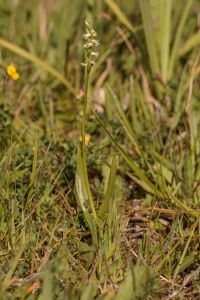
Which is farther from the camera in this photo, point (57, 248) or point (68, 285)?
point (57, 248)

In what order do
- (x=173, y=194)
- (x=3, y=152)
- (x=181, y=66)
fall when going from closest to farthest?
(x=173, y=194), (x=3, y=152), (x=181, y=66)

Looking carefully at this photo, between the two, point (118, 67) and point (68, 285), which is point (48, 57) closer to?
point (118, 67)

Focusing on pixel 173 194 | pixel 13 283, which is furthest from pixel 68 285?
pixel 173 194

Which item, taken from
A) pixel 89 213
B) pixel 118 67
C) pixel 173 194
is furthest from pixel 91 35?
pixel 118 67

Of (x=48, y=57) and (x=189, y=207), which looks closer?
(x=189, y=207)

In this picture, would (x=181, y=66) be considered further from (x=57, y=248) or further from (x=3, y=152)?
(x=57, y=248)

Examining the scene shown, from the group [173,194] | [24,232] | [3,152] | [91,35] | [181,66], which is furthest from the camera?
[181,66]

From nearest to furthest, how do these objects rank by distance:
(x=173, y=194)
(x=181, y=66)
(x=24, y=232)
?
(x=24, y=232)
(x=173, y=194)
(x=181, y=66)

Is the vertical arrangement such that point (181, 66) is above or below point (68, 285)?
above

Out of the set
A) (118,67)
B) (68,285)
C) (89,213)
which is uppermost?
(118,67)
